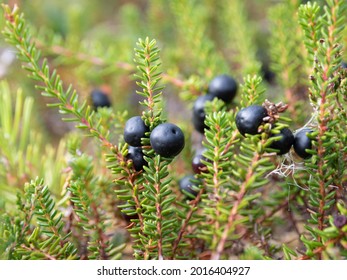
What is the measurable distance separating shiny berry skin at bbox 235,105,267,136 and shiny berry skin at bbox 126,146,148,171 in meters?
0.36

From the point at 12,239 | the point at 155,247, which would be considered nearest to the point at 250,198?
the point at 155,247

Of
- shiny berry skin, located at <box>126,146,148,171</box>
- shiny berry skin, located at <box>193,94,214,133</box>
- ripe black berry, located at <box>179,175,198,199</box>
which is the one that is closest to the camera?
shiny berry skin, located at <box>126,146,148,171</box>

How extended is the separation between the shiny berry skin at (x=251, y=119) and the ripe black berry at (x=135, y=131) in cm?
32

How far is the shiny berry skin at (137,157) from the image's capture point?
132 cm

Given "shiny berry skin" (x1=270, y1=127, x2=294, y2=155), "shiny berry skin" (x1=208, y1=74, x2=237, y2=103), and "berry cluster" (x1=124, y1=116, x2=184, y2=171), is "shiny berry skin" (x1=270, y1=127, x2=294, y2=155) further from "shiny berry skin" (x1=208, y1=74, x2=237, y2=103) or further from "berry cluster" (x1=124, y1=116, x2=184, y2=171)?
"shiny berry skin" (x1=208, y1=74, x2=237, y2=103)

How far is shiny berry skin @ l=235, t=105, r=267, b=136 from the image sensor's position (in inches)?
46.1

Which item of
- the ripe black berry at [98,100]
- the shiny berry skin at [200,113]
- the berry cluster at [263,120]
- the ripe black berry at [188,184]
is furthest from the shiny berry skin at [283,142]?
the ripe black berry at [98,100]

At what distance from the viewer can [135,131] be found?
127 centimetres

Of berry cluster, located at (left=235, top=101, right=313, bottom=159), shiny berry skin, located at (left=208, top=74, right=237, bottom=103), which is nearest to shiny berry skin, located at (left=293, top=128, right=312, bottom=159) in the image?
berry cluster, located at (left=235, top=101, right=313, bottom=159)

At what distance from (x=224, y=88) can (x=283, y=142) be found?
59 centimetres

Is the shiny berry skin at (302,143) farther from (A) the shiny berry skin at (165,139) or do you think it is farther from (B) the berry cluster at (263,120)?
(A) the shiny berry skin at (165,139)

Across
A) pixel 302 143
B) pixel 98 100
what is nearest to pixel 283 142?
pixel 302 143

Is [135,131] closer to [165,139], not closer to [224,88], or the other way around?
[165,139]

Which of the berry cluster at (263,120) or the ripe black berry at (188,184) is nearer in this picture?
Result: the berry cluster at (263,120)
